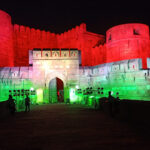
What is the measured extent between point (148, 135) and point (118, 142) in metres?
1.00

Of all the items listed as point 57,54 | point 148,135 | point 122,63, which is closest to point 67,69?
point 57,54

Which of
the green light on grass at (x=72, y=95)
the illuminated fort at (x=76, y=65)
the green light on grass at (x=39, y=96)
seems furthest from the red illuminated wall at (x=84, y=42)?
the green light on grass at (x=72, y=95)

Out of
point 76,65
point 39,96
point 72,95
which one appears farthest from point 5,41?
point 72,95

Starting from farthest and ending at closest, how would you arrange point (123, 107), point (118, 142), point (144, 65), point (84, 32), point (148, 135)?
1. point (84, 32)
2. point (144, 65)
3. point (123, 107)
4. point (148, 135)
5. point (118, 142)

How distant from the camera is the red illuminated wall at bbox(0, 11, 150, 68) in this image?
22266 millimetres

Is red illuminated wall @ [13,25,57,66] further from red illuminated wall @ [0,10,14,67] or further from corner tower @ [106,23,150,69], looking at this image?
corner tower @ [106,23,150,69]

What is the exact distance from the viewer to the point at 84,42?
26.5 metres

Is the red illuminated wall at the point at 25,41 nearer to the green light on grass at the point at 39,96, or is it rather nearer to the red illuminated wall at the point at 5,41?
the red illuminated wall at the point at 5,41

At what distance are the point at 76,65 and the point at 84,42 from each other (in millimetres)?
7719

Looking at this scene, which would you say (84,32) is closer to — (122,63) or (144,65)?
(144,65)

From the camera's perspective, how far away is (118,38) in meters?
22.5

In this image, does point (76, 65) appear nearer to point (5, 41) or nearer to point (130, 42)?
point (130, 42)

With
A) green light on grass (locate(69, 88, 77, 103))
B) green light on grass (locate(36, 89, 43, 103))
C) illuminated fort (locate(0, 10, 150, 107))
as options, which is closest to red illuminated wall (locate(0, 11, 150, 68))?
illuminated fort (locate(0, 10, 150, 107))

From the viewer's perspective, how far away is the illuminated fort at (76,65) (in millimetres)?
16344
